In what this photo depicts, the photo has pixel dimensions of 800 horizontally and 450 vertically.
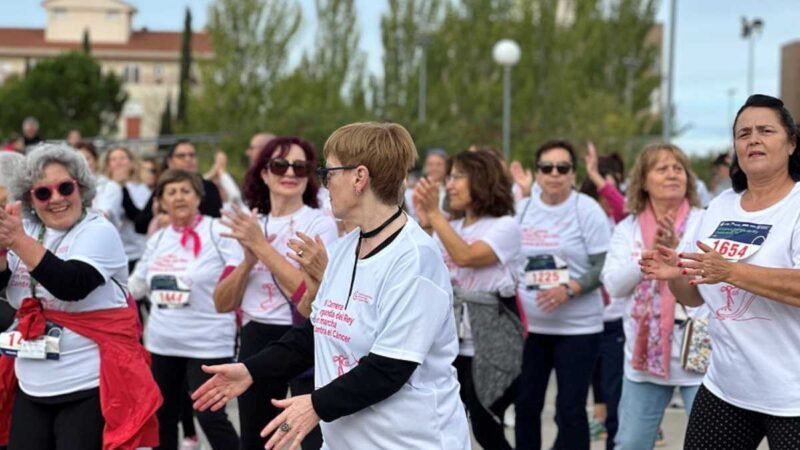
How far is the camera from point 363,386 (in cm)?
349

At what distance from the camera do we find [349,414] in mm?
3566

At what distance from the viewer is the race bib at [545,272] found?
279 inches

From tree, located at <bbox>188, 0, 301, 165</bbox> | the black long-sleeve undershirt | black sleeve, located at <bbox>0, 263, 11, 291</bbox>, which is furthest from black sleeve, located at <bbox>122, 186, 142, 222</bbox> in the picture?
tree, located at <bbox>188, 0, 301, 165</bbox>

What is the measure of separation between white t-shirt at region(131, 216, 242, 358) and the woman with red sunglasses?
2.24 feet

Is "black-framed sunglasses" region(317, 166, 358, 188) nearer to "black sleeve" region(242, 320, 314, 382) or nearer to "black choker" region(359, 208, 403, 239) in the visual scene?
"black choker" region(359, 208, 403, 239)

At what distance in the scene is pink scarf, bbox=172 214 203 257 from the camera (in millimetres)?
6785

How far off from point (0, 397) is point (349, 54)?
36865 millimetres

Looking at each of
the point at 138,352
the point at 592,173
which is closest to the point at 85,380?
the point at 138,352

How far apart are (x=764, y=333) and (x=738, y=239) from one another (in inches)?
14.7

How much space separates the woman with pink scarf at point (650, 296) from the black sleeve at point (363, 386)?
231 centimetres

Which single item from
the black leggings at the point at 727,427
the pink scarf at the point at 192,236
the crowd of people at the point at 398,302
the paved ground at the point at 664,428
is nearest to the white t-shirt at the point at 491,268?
the crowd of people at the point at 398,302

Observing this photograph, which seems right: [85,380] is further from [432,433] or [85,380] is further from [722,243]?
[722,243]

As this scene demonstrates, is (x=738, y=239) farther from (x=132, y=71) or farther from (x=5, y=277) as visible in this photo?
(x=132, y=71)

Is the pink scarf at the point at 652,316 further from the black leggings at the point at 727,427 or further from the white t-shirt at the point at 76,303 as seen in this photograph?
the white t-shirt at the point at 76,303
